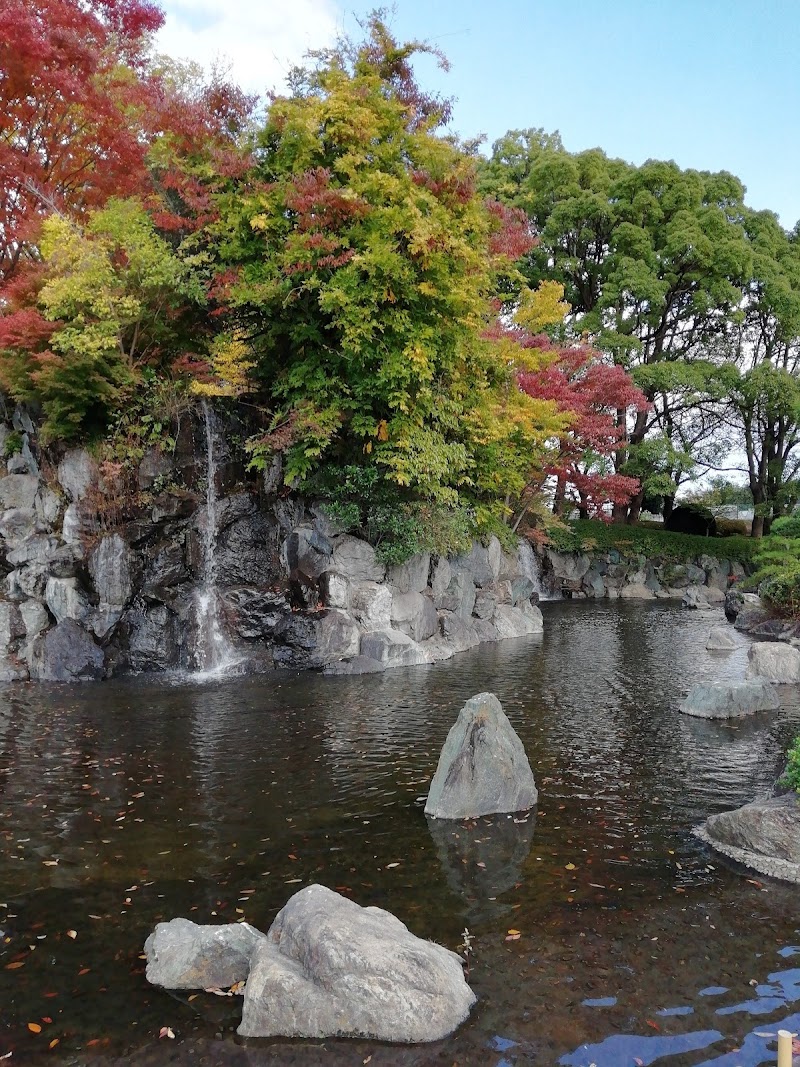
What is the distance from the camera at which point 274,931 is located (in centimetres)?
541

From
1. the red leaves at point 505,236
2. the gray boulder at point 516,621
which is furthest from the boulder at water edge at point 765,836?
the red leaves at point 505,236

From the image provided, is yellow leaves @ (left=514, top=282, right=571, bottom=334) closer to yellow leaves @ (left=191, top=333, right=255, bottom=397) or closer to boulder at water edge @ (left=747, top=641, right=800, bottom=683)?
yellow leaves @ (left=191, top=333, right=255, bottom=397)

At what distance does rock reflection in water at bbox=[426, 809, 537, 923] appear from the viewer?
21.6 feet

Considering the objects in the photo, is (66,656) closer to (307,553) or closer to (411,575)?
(307,553)

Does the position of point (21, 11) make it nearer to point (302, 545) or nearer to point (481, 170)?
point (302, 545)

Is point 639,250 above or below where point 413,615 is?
above

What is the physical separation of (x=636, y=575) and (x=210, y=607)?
26051 mm

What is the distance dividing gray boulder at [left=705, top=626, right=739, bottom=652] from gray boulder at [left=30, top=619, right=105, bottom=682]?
52.5ft

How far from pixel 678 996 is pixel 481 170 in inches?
1514

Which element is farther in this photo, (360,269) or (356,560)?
(356,560)

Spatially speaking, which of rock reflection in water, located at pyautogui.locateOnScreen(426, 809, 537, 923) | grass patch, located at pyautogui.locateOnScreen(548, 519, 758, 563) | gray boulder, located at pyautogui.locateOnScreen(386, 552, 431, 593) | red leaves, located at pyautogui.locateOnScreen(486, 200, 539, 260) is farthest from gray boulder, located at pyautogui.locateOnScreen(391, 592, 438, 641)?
grass patch, located at pyautogui.locateOnScreen(548, 519, 758, 563)

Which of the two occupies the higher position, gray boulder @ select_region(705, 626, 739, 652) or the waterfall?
the waterfall

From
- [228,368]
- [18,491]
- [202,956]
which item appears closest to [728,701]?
[202,956]

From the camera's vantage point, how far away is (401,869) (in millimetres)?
7117
